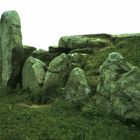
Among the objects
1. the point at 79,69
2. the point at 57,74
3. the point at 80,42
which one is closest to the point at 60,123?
the point at 79,69

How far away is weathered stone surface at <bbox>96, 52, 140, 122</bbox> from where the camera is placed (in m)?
24.2

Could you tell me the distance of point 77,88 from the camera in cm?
2942

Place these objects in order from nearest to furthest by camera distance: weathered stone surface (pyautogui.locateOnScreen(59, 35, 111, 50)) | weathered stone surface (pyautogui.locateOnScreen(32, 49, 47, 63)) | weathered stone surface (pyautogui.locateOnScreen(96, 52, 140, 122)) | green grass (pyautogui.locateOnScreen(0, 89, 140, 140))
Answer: green grass (pyautogui.locateOnScreen(0, 89, 140, 140)), weathered stone surface (pyautogui.locateOnScreen(96, 52, 140, 122)), weathered stone surface (pyautogui.locateOnScreen(32, 49, 47, 63)), weathered stone surface (pyautogui.locateOnScreen(59, 35, 111, 50))

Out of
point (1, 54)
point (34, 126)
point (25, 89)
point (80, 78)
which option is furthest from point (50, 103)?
point (1, 54)

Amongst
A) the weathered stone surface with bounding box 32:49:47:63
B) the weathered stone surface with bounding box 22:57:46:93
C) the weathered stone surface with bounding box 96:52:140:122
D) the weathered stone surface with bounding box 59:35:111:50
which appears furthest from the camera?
the weathered stone surface with bounding box 59:35:111:50

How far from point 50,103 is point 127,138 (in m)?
10.4

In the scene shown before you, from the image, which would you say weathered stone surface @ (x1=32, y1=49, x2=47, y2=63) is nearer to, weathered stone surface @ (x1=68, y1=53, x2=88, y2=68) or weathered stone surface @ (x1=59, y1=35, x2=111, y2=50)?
weathered stone surface @ (x1=59, y1=35, x2=111, y2=50)

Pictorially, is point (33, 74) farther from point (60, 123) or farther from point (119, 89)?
point (60, 123)

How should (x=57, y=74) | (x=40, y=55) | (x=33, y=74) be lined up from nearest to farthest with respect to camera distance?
(x=57, y=74)
(x=33, y=74)
(x=40, y=55)

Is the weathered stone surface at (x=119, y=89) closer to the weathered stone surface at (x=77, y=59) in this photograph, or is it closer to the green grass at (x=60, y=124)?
the green grass at (x=60, y=124)

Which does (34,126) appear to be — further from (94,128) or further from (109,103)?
(109,103)

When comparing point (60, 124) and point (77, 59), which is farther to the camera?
point (77, 59)

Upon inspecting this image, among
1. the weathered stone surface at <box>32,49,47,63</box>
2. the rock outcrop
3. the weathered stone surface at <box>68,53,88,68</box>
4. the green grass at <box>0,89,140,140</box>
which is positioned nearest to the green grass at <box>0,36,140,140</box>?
the green grass at <box>0,89,140,140</box>

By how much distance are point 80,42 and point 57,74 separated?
7.84 m
